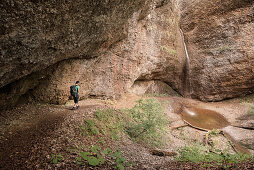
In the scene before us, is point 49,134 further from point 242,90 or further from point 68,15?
point 242,90

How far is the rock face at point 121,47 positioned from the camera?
5391 mm

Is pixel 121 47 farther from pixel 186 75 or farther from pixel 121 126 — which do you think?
pixel 186 75

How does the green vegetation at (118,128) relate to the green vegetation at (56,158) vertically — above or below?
below

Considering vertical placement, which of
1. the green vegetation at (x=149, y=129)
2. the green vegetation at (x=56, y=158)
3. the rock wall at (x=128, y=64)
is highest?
the rock wall at (x=128, y=64)

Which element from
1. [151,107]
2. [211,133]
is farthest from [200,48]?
[151,107]

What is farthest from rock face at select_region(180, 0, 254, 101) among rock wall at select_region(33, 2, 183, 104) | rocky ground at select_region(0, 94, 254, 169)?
rocky ground at select_region(0, 94, 254, 169)

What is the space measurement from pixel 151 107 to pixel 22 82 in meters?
6.97

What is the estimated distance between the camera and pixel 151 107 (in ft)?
28.5

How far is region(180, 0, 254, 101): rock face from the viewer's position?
16047mm

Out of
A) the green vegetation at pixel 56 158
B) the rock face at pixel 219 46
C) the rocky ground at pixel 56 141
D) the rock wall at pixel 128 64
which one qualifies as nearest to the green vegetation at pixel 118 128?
the rocky ground at pixel 56 141

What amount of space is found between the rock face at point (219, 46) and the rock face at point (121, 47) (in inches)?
3.5

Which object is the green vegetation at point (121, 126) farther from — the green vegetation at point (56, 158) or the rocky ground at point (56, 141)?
the green vegetation at point (56, 158)

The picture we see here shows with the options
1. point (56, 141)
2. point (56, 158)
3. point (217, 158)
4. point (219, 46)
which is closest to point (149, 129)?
point (217, 158)

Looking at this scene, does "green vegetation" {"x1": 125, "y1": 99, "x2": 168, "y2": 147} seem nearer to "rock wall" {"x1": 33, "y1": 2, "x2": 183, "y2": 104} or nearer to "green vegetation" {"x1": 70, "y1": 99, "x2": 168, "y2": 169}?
"green vegetation" {"x1": 70, "y1": 99, "x2": 168, "y2": 169}
